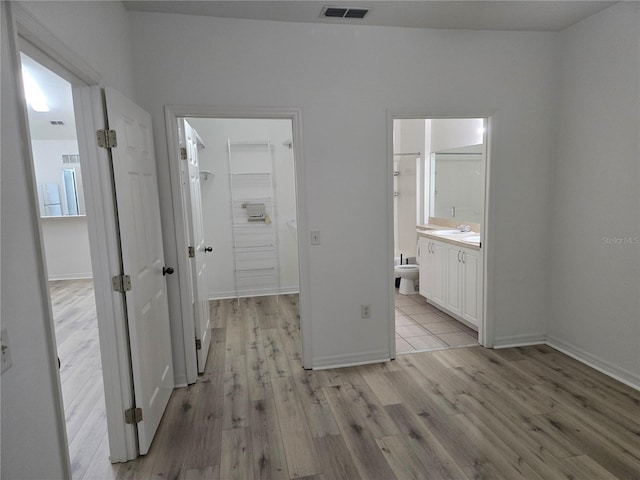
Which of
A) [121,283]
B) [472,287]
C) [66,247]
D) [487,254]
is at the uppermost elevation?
[121,283]

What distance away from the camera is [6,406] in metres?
1.03

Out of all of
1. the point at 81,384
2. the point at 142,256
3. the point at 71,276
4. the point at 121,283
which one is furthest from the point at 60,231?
the point at 121,283

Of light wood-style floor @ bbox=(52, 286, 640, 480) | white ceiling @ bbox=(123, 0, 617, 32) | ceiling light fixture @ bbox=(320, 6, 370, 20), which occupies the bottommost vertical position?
light wood-style floor @ bbox=(52, 286, 640, 480)

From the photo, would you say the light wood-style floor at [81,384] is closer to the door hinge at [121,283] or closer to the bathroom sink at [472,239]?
the door hinge at [121,283]

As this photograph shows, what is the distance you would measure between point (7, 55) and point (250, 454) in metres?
2.08

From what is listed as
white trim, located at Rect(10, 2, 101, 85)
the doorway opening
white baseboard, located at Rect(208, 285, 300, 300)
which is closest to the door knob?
the doorway opening

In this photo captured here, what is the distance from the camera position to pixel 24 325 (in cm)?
115

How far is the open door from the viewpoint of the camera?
2.92 m

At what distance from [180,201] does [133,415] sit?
1409 mm

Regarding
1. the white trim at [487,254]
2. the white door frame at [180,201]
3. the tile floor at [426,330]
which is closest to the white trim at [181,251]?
the white door frame at [180,201]

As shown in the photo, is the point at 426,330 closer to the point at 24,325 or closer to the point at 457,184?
the point at 457,184

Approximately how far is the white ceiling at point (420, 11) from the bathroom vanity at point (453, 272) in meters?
1.82

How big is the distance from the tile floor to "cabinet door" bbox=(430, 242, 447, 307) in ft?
0.61

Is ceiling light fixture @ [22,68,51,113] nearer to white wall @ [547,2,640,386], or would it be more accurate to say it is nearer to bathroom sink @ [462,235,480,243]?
bathroom sink @ [462,235,480,243]
